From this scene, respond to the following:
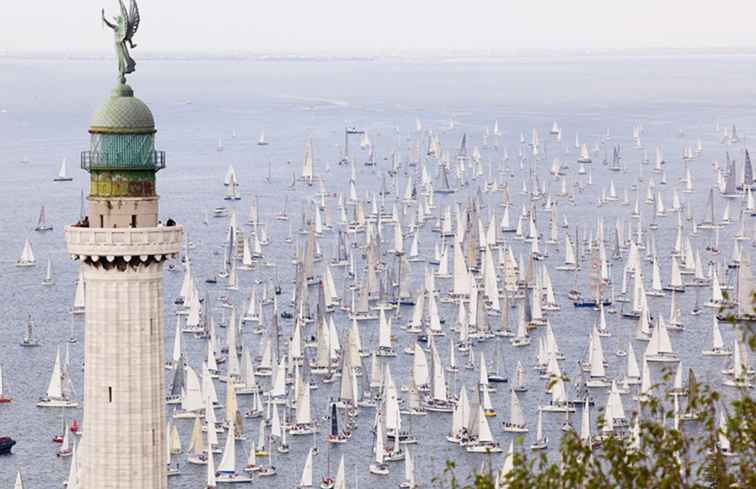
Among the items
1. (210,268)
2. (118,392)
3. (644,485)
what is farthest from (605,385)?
(644,485)

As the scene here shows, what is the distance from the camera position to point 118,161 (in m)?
Result: 44.4

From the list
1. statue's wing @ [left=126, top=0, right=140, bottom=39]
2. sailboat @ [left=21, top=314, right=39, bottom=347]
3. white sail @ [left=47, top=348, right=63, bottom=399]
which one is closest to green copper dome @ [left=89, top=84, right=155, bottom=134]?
statue's wing @ [left=126, top=0, right=140, bottom=39]

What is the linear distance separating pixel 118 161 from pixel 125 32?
3.19 m

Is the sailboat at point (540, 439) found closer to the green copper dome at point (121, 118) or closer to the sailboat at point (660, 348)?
the sailboat at point (660, 348)

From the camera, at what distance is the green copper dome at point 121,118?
44.4 m

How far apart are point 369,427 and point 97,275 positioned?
8971cm

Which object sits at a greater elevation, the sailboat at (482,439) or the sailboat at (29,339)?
the sailboat at (29,339)

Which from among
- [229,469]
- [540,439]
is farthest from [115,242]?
[540,439]

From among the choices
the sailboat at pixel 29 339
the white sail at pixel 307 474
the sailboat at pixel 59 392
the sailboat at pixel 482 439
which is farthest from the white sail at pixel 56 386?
the sailboat at pixel 482 439

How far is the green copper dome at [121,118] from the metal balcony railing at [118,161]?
492 millimetres

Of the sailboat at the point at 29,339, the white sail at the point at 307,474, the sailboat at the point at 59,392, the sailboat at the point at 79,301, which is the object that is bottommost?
the white sail at the point at 307,474

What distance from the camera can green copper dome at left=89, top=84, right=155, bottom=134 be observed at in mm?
44406

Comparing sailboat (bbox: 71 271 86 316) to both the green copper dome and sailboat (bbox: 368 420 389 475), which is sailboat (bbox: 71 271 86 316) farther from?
the green copper dome

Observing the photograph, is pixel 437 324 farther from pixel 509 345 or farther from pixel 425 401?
pixel 425 401
